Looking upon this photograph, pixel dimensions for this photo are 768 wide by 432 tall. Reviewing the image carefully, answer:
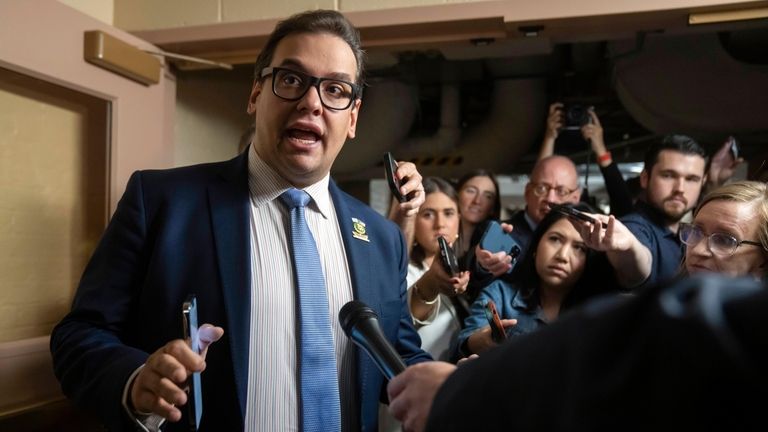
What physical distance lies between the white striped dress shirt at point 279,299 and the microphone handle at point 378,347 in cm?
26

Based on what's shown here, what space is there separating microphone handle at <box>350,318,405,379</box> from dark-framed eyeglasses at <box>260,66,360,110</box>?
47 centimetres

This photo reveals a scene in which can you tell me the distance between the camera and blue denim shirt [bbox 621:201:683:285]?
1.70 meters

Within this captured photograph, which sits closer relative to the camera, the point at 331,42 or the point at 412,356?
the point at 331,42

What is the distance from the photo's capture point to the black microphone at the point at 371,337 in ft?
2.40

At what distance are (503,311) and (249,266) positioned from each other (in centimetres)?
82

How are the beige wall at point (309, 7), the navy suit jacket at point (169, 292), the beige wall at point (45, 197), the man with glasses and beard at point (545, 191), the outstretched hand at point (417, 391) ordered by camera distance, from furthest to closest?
1. the man with glasses and beard at point (545, 191)
2. the beige wall at point (309, 7)
3. the beige wall at point (45, 197)
4. the navy suit jacket at point (169, 292)
5. the outstretched hand at point (417, 391)

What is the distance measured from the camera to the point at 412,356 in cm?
126

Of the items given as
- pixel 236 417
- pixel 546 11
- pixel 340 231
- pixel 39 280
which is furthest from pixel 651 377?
pixel 39 280

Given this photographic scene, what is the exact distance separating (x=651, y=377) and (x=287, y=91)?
88 cm

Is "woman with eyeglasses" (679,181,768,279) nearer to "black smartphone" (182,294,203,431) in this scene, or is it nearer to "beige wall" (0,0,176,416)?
"black smartphone" (182,294,203,431)

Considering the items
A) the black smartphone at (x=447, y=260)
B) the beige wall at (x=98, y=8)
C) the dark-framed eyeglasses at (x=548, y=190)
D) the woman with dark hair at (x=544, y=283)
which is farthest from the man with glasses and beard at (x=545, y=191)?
the beige wall at (x=98, y=8)

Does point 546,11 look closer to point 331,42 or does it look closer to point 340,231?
point 331,42

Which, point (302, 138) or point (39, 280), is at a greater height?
point (302, 138)

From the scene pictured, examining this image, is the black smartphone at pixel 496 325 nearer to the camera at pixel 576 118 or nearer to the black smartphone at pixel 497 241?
the black smartphone at pixel 497 241
